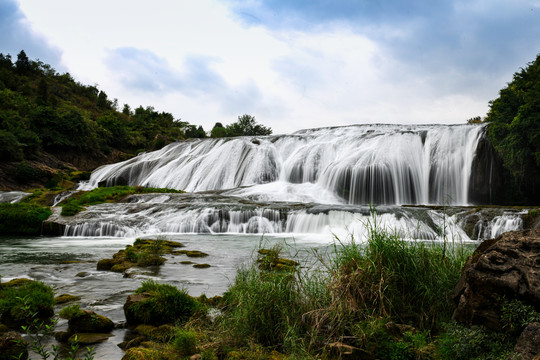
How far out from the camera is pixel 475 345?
349 cm

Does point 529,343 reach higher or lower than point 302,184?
lower

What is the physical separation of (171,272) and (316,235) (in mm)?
9910

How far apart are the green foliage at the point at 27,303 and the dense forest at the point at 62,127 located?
37.2 m

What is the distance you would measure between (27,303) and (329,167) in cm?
2870

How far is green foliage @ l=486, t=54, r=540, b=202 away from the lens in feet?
79.4

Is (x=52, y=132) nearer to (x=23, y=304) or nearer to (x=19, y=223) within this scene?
(x=19, y=223)

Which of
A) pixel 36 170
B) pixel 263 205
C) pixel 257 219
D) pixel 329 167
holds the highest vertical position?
pixel 329 167

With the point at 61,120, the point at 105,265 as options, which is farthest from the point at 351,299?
the point at 61,120

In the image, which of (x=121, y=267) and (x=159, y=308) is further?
(x=121, y=267)

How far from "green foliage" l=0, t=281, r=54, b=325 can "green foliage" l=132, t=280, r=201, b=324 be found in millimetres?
1436

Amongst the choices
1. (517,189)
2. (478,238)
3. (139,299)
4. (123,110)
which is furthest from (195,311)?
(123,110)

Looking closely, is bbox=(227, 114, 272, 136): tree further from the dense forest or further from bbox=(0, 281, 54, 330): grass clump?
bbox=(0, 281, 54, 330): grass clump

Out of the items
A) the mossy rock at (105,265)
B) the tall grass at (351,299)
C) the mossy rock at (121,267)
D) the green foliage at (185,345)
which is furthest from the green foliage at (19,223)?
the green foliage at (185,345)

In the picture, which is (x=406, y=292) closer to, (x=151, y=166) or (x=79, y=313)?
(x=79, y=313)
